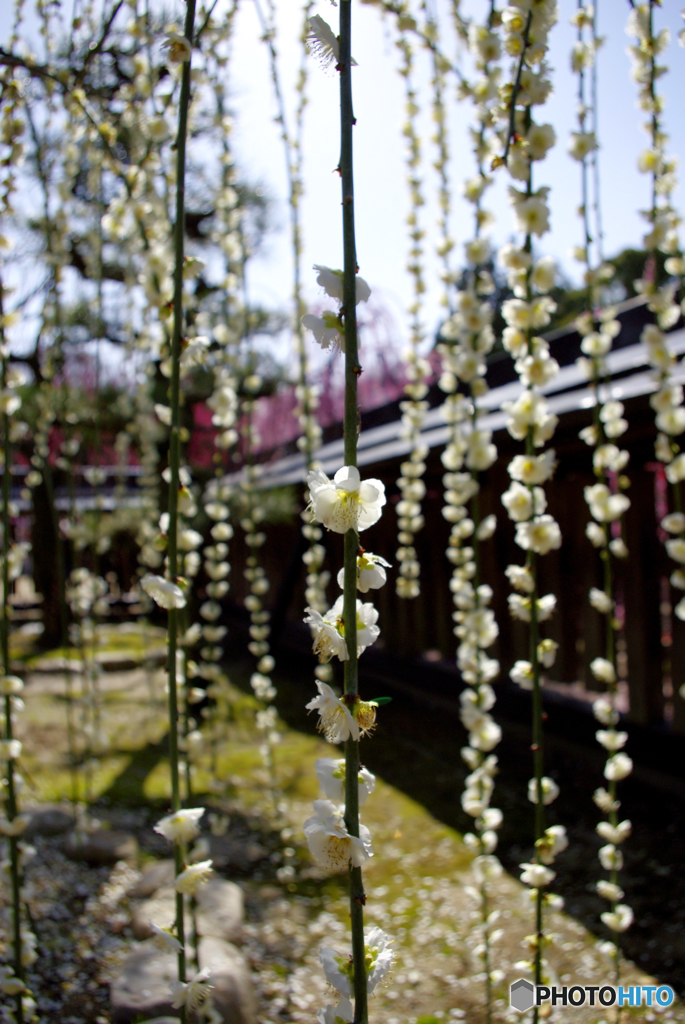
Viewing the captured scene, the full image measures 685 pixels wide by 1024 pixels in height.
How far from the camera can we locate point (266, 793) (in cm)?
293

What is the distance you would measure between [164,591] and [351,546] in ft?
0.98

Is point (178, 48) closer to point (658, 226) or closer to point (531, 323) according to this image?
point (531, 323)

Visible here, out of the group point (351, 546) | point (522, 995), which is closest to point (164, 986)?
point (522, 995)

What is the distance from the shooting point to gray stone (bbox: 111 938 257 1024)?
1431 millimetres

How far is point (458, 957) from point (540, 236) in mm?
1709

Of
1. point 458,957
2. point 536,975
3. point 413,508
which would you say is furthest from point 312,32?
point 458,957

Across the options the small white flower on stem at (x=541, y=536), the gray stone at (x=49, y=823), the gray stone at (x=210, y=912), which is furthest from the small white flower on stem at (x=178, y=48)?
the gray stone at (x=49, y=823)

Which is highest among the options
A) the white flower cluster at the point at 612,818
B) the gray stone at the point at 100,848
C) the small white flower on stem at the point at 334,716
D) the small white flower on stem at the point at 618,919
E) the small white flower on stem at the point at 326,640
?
the small white flower on stem at the point at 326,640

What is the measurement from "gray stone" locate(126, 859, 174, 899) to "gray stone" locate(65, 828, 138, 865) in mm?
212

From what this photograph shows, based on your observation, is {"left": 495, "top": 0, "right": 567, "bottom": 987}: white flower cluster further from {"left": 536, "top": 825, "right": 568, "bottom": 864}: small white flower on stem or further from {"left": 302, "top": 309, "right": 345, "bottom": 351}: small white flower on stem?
{"left": 302, "top": 309, "right": 345, "bottom": 351}: small white flower on stem

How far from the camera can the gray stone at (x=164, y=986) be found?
4.69 feet

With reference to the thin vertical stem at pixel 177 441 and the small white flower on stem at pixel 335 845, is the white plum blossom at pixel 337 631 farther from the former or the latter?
the thin vertical stem at pixel 177 441

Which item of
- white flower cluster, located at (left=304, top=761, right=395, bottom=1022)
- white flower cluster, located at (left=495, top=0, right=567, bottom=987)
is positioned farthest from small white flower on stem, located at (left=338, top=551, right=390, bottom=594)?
white flower cluster, located at (left=495, top=0, right=567, bottom=987)

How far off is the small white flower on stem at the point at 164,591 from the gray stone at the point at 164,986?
956 millimetres
